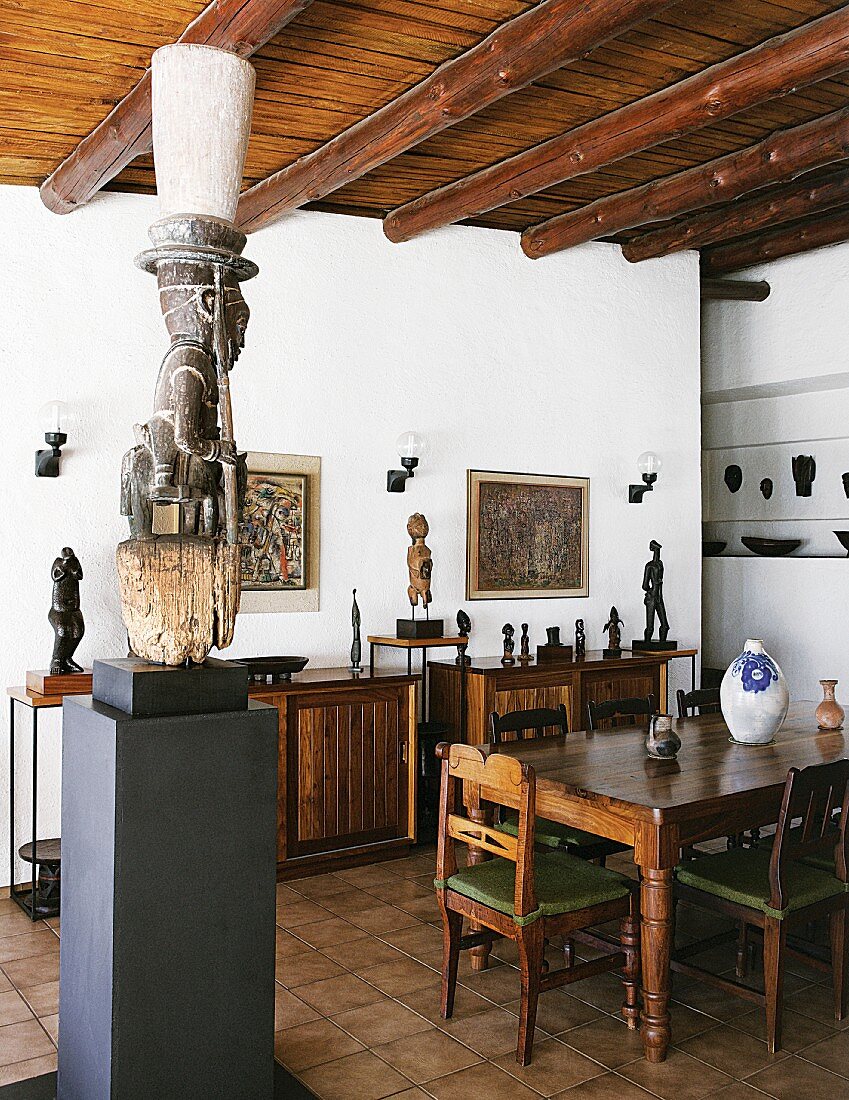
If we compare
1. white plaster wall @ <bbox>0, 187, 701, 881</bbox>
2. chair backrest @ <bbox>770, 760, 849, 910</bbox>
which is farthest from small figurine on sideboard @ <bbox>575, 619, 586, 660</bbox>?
chair backrest @ <bbox>770, 760, 849, 910</bbox>

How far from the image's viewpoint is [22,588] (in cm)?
495

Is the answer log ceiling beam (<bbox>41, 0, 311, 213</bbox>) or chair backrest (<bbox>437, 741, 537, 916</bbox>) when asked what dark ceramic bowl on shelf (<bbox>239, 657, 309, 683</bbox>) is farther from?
log ceiling beam (<bbox>41, 0, 311, 213</bbox>)

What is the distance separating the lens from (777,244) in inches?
269

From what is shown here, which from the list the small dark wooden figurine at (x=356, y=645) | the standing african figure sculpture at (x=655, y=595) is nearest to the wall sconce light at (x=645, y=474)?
the standing african figure sculpture at (x=655, y=595)

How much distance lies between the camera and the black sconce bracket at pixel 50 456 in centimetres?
487

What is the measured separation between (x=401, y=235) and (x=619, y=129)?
1595 mm

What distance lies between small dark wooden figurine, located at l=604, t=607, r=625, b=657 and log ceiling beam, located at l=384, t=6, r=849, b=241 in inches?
100

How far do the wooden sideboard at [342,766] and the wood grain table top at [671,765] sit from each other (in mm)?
1229

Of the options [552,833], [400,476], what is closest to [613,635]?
[400,476]

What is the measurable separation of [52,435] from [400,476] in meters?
1.88

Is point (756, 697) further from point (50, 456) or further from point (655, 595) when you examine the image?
point (50, 456)

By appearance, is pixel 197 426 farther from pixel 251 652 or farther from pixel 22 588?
pixel 251 652

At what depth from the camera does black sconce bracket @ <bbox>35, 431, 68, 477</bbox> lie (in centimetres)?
487

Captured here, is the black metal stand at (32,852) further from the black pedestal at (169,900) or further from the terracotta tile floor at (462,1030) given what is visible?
the black pedestal at (169,900)
